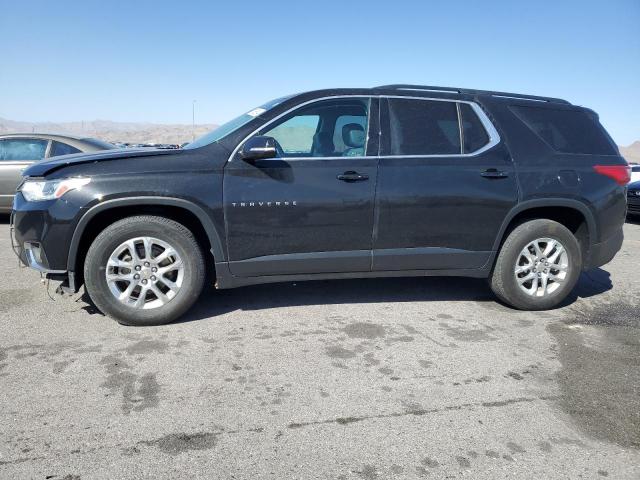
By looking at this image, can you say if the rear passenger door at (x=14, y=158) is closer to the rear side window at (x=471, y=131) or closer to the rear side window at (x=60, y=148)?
the rear side window at (x=60, y=148)

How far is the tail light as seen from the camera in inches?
173

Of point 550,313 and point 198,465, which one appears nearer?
point 198,465

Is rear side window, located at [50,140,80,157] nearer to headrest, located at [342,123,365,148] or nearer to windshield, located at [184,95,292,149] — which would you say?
windshield, located at [184,95,292,149]

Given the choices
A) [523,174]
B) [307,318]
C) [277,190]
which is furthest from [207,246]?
[523,174]

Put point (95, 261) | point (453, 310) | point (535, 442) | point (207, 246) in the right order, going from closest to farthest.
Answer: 1. point (535, 442)
2. point (95, 261)
3. point (207, 246)
4. point (453, 310)

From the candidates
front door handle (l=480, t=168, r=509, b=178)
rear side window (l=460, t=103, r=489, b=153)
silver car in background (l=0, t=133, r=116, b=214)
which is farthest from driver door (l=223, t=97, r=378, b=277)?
silver car in background (l=0, t=133, r=116, b=214)

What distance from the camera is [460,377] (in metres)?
3.09

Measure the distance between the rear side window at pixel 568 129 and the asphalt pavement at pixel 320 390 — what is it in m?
1.53

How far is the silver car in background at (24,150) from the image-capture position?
783 centimetres

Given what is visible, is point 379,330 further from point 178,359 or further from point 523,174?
point 523,174

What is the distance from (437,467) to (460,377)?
95 centimetres

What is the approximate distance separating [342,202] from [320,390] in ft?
5.12

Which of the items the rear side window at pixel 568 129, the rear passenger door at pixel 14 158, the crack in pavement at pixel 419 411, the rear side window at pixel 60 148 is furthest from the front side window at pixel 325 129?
the rear passenger door at pixel 14 158

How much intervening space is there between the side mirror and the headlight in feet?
3.85
